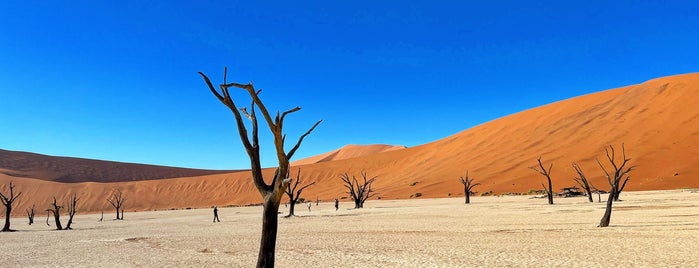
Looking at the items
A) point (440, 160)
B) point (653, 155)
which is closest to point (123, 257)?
point (653, 155)

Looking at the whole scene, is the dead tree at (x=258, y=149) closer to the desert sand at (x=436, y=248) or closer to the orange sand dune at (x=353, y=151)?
the desert sand at (x=436, y=248)

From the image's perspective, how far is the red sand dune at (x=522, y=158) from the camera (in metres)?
53.2

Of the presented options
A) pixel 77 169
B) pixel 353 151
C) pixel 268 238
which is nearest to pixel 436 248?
pixel 268 238

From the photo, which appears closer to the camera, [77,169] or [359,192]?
[359,192]

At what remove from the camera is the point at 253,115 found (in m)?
8.22

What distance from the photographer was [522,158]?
209ft

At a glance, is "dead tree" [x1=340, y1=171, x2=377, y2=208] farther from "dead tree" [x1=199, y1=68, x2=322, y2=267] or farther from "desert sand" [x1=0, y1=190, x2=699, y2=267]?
"dead tree" [x1=199, y1=68, x2=322, y2=267]

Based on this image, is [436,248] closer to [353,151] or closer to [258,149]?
[258,149]

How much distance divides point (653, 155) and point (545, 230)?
4254cm

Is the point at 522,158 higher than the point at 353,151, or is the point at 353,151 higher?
the point at 353,151

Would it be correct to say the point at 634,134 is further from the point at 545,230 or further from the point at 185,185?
the point at 185,185

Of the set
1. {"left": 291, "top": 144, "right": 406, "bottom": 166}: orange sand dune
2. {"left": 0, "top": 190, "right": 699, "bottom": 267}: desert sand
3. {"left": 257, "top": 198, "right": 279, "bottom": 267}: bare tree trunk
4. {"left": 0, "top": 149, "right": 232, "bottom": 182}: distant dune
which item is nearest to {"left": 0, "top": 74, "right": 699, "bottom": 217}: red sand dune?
{"left": 0, "top": 149, "right": 232, "bottom": 182}: distant dune

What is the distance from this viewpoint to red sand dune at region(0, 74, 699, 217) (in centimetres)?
5325

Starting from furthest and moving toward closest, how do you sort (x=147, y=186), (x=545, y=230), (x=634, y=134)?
1. (x=147, y=186)
2. (x=634, y=134)
3. (x=545, y=230)
